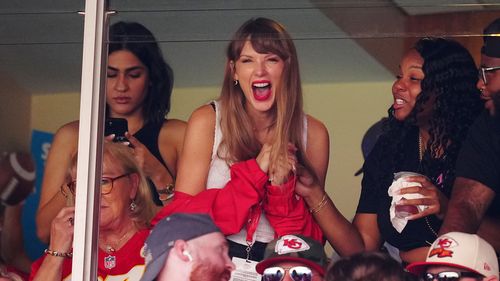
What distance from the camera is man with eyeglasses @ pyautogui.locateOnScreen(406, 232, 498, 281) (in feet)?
19.3

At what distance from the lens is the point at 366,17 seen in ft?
20.4

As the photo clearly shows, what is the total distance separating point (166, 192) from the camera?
20.8ft

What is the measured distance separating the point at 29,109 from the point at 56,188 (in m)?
0.39

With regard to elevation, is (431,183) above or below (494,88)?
below

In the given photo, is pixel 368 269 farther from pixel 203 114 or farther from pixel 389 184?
pixel 203 114

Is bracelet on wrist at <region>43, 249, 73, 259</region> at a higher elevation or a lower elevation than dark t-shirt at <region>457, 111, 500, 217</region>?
lower

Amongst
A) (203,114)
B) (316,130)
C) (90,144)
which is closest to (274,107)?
(316,130)

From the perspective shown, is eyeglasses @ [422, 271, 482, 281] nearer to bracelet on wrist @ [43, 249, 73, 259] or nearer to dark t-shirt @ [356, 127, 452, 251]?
dark t-shirt @ [356, 127, 452, 251]

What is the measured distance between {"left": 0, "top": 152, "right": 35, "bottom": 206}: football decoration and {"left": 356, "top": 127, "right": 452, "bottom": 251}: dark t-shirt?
1555mm

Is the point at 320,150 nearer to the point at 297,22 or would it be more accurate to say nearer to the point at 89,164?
the point at 297,22

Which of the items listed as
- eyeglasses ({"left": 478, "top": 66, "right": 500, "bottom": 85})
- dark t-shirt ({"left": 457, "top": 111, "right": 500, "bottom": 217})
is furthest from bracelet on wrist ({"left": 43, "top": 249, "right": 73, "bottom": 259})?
Result: eyeglasses ({"left": 478, "top": 66, "right": 500, "bottom": 85})

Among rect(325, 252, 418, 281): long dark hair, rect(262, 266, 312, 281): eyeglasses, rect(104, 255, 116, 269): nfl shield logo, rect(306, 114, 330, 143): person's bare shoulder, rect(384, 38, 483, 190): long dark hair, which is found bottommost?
rect(104, 255, 116, 269): nfl shield logo

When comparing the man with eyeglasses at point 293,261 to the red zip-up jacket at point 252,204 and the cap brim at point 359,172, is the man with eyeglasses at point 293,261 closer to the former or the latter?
the red zip-up jacket at point 252,204

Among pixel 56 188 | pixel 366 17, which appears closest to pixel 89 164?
pixel 56 188
